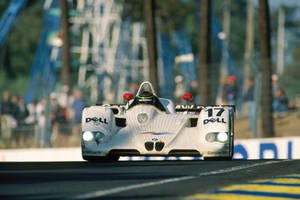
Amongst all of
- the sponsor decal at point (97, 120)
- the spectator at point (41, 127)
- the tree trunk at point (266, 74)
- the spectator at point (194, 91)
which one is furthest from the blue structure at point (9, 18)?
the sponsor decal at point (97, 120)

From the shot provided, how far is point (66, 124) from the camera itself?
24297 millimetres

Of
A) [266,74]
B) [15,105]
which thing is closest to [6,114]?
[15,105]

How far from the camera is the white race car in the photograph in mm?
15578

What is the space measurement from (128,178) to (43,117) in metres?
12.8

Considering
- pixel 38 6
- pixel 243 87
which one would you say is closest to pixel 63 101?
pixel 243 87

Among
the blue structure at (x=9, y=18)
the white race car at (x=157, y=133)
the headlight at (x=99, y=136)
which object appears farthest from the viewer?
the blue structure at (x=9, y=18)

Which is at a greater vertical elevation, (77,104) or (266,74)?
(266,74)

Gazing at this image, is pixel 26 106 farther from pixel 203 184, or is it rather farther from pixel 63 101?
pixel 203 184

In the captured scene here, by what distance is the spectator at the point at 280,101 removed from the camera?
81.7 ft

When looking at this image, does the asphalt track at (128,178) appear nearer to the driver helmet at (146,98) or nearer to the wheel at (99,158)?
the wheel at (99,158)

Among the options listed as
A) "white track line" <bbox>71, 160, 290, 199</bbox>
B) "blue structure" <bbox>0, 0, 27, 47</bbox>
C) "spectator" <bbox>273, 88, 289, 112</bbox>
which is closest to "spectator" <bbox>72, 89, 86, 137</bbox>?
"spectator" <bbox>273, 88, 289, 112</bbox>

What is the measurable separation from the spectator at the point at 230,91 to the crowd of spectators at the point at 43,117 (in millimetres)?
2835

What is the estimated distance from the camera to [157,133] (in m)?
15.6

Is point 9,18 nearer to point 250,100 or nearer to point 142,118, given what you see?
point 250,100
